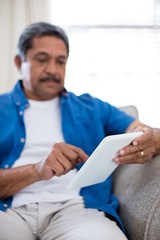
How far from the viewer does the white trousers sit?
31.0 inches

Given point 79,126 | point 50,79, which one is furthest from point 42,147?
point 50,79

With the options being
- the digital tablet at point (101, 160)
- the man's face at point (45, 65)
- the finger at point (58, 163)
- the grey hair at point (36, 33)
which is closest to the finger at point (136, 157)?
the digital tablet at point (101, 160)

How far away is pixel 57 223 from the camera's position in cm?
88

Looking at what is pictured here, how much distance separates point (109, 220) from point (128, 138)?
0.92ft

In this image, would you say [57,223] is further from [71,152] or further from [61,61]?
[61,61]

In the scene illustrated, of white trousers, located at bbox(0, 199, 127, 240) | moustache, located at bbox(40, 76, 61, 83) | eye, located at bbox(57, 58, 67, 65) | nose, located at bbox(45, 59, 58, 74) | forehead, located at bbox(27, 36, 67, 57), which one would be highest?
forehead, located at bbox(27, 36, 67, 57)

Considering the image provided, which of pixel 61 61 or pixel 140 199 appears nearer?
pixel 140 199

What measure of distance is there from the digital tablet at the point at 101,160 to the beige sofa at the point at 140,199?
0.12 metres

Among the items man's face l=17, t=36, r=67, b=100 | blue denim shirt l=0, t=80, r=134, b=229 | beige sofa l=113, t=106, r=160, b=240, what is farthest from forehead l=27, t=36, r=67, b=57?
beige sofa l=113, t=106, r=160, b=240

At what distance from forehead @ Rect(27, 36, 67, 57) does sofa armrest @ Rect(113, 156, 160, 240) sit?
0.56 m

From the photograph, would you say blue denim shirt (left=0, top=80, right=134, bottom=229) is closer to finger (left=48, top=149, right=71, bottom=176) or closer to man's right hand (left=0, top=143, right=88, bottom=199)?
man's right hand (left=0, top=143, right=88, bottom=199)

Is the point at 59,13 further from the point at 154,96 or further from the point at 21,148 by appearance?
the point at 21,148

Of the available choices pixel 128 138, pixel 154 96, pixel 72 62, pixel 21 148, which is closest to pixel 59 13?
pixel 72 62

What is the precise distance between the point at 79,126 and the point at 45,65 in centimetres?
29
